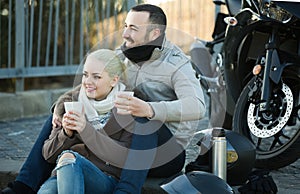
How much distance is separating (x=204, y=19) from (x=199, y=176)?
5978 mm

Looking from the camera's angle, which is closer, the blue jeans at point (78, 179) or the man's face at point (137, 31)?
the blue jeans at point (78, 179)

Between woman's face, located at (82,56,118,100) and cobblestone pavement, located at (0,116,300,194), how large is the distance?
0.74 metres

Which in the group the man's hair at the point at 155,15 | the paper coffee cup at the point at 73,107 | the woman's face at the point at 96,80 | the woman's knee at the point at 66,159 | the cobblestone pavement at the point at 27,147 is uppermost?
the man's hair at the point at 155,15

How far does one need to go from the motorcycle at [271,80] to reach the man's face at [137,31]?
2.98 feet

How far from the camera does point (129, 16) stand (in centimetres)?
426

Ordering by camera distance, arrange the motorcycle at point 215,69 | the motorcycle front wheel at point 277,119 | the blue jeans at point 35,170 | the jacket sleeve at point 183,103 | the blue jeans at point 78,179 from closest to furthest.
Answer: the blue jeans at point 78,179, the jacket sleeve at point 183,103, the blue jeans at point 35,170, the motorcycle front wheel at point 277,119, the motorcycle at point 215,69

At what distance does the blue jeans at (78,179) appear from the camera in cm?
381

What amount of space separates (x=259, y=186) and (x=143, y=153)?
0.65 metres

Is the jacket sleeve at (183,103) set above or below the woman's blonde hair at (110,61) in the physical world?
below

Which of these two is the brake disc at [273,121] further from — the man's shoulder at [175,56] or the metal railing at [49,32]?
the metal railing at [49,32]

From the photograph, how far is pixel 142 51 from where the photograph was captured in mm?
4172

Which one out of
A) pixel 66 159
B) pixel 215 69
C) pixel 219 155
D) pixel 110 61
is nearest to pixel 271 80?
pixel 219 155

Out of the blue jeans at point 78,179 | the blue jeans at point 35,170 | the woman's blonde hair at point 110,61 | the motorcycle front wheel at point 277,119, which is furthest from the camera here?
the motorcycle front wheel at point 277,119

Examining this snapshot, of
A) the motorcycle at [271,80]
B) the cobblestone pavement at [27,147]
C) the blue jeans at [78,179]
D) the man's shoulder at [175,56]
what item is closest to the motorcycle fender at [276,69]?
the motorcycle at [271,80]
